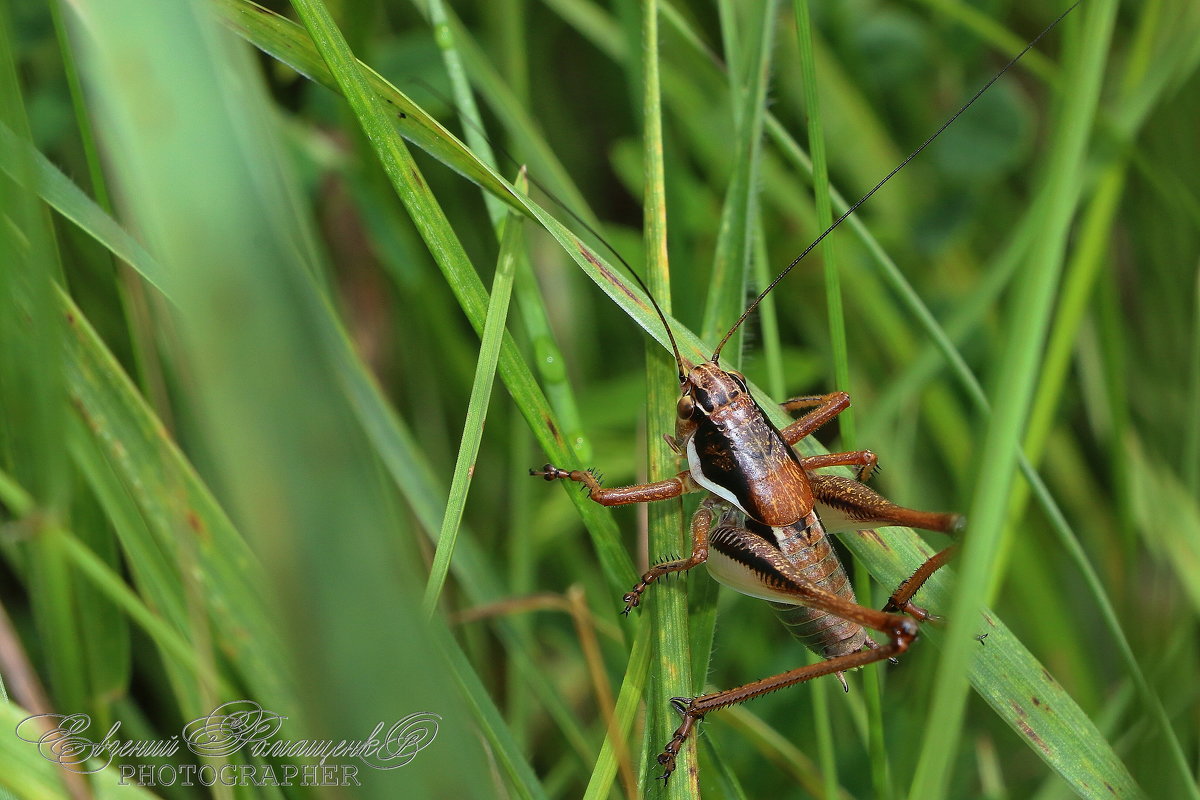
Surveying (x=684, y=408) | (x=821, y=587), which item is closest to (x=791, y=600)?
(x=821, y=587)

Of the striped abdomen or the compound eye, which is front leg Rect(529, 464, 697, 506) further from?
the striped abdomen

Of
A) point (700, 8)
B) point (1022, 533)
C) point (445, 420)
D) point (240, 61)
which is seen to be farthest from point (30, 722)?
point (700, 8)

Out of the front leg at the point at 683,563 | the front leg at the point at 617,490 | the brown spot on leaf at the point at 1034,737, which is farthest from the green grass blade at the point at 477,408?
the brown spot on leaf at the point at 1034,737

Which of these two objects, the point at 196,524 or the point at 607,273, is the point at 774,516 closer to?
the point at 607,273

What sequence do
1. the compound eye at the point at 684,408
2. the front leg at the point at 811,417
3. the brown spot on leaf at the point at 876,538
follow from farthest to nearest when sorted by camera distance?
the front leg at the point at 811,417, the compound eye at the point at 684,408, the brown spot on leaf at the point at 876,538

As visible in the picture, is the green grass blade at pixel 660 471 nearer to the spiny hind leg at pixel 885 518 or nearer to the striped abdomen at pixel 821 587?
the striped abdomen at pixel 821 587

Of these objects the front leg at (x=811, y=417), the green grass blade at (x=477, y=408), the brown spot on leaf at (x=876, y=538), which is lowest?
the brown spot on leaf at (x=876, y=538)

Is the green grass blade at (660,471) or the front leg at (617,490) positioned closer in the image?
the green grass blade at (660,471)
